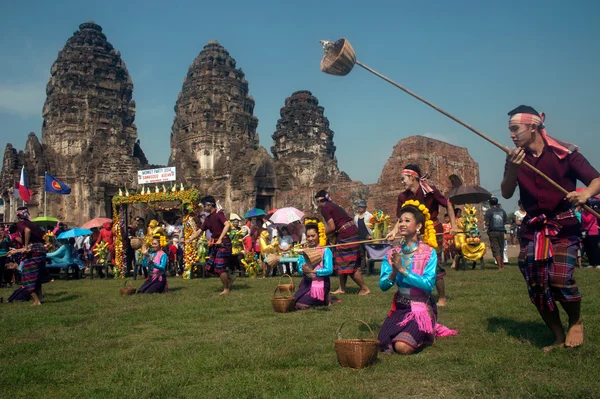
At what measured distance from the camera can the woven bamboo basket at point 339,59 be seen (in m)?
5.85

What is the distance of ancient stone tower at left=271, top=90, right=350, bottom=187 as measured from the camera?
5012 cm

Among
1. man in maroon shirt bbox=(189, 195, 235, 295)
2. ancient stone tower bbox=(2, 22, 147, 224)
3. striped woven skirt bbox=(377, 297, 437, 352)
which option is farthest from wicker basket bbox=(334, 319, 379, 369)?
ancient stone tower bbox=(2, 22, 147, 224)

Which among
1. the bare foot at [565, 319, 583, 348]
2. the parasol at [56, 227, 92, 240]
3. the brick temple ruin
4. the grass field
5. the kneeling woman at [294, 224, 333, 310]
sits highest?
the brick temple ruin

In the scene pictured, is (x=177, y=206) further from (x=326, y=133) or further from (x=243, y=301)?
(x=326, y=133)

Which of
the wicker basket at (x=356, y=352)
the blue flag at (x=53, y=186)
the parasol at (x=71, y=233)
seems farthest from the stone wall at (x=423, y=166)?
the wicker basket at (x=356, y=352)

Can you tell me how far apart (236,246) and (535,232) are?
454 inches

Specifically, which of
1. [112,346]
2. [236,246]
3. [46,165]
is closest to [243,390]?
[112,346]

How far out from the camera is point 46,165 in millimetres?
36625

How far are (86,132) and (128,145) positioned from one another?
3172 millimetres

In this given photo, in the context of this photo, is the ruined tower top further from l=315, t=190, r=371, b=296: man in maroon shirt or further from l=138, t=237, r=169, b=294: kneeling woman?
l=315, t=190, r=371, b=296: man in maroon shirt

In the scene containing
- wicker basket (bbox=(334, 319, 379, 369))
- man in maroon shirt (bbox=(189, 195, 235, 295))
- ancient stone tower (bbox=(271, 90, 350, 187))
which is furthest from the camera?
ancient stone tower (bbox=(271, 90, 350, 187))

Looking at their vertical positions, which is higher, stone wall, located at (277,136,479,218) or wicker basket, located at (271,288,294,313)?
stone wall, located at (277,136,479,218)

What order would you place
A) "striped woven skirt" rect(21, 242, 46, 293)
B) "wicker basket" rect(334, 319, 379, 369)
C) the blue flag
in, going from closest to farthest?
1. "wicker basket" rect(334, 319, 379, 369)
2. "striped woven skirt" rect(21, 242, 46, 293)
3. the blue flag

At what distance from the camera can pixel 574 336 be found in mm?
4602
